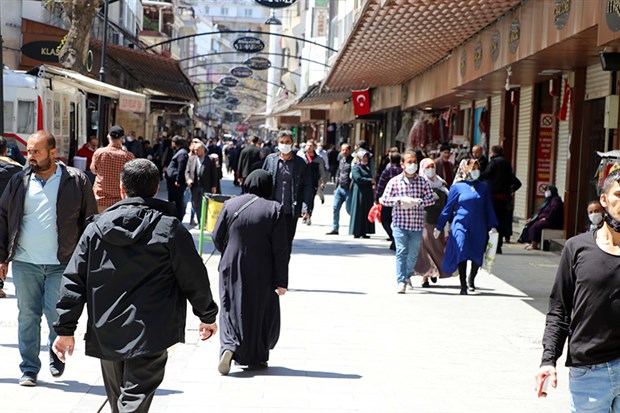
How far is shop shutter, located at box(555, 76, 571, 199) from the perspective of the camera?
766 inches

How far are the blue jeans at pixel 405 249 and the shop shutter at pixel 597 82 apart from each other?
17.1 feet

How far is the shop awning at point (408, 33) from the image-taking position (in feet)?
53.0

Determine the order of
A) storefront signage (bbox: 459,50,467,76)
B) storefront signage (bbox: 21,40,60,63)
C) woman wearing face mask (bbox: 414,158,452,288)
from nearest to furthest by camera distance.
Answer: woman wearing face mask (bbox: 414,158,452,288) < storefront signage (bbox: 459,50,467,76) < storefront signage (bbox: 21,40,60,63)

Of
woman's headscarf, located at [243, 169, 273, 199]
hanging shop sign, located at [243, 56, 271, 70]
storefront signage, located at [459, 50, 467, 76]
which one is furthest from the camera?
hanging shop sign, located at [243, 56, 271, 70]

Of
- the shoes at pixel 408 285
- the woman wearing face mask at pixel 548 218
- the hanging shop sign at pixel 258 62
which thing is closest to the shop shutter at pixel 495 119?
the woman wearing face mask at pixel 548 218

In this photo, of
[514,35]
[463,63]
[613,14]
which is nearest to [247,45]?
[463,63]

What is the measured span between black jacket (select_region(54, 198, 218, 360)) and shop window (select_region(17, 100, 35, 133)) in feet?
47.8

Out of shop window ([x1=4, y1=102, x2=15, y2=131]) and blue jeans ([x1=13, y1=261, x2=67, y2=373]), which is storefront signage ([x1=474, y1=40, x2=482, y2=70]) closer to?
shop window ([x1=4, y1=102, x2=15, y2=131])

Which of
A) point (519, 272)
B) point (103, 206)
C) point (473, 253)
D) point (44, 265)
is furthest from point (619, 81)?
point (44, 265)

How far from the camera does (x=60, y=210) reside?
7.31 metres

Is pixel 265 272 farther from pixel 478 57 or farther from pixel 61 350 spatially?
pixel 478 57

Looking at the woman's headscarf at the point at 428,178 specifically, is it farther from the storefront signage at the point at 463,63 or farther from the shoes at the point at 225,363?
the storefront signage at the point at 463,63

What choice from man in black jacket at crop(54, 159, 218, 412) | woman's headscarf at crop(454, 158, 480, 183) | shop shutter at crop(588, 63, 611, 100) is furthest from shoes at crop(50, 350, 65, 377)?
shop shutter at crop(588, 63, 611, 100)

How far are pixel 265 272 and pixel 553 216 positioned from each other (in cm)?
1116
